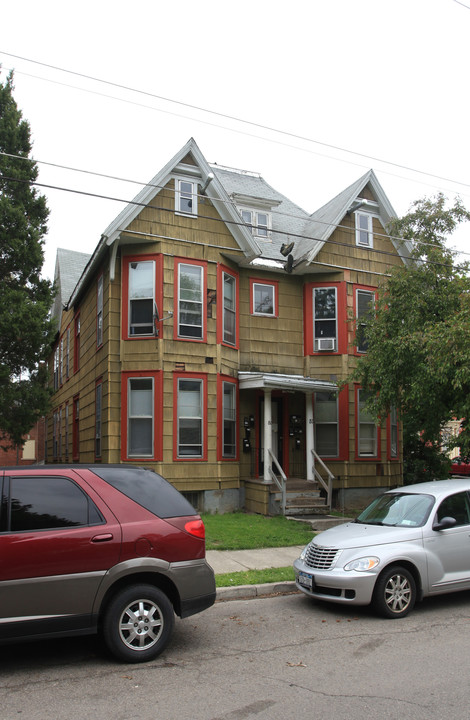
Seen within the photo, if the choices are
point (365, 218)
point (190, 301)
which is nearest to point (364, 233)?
point (365, 218)

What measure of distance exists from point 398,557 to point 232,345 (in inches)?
399

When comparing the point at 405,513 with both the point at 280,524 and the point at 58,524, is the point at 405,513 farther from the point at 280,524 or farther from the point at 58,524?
the point at 280,524

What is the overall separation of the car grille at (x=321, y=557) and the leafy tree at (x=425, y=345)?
501cm

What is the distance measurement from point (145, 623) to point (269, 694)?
131 cm

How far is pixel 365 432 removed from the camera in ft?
Result: 59.2

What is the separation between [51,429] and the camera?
29.2 m

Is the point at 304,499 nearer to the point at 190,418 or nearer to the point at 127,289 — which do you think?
the point at 190,418

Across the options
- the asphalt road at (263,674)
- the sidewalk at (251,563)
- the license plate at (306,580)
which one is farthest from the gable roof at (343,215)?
the asphalt road at (263,674)

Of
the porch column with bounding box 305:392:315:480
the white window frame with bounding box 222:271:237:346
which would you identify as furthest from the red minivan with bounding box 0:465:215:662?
the porch column with bounding box 305:392:315:480

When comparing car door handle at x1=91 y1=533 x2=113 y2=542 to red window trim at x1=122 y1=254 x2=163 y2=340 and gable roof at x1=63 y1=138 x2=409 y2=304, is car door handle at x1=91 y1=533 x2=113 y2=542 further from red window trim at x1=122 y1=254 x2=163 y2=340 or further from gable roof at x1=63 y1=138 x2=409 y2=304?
red window trim at x1=122 y1=254 x2=163 y2=340

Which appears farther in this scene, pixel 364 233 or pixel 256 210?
pixel 256 210

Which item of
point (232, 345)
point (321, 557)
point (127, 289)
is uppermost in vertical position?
point (127, 289)

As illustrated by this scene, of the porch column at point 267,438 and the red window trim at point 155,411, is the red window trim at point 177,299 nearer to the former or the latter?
the red window trim at point 155,411

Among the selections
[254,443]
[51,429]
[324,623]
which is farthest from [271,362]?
[51,429]
